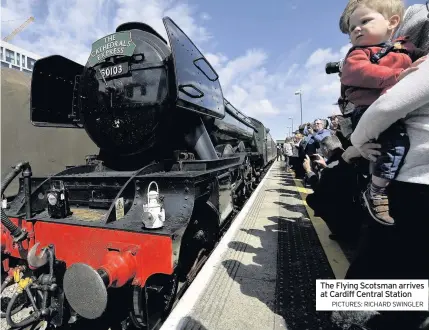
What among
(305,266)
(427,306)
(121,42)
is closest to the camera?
(427,306)

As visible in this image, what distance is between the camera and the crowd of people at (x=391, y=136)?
104cm

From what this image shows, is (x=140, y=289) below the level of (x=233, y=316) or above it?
above

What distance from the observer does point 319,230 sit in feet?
11.8

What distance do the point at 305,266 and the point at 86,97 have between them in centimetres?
301

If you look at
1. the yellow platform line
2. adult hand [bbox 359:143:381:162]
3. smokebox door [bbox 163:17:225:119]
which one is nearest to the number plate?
smokebox door [bbox 163:17:225:119]

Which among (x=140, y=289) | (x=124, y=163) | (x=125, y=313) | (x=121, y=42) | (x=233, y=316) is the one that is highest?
(x=121, y=42)

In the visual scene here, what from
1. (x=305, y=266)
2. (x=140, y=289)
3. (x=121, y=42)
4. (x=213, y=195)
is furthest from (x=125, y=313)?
(x=121, y=42)

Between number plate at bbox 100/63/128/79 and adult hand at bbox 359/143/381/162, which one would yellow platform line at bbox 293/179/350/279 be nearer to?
adult hand at bbox 359/143/381/162

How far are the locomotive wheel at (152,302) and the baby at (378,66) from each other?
1.51m

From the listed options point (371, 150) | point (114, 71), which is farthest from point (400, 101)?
point (114, 71)

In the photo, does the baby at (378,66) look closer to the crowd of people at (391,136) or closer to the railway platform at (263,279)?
the crowd of people at (391,136)

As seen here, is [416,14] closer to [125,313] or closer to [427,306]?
[427,306]

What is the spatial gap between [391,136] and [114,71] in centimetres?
280

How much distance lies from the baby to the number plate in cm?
222
